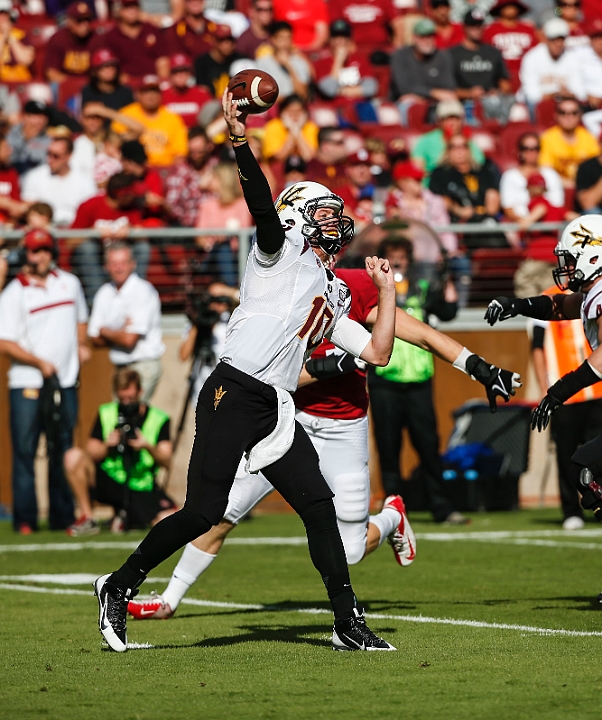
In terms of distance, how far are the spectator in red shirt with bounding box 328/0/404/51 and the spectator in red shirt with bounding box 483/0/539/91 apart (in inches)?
49.0

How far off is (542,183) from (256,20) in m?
4.75

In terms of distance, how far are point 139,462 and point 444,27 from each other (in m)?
9.13

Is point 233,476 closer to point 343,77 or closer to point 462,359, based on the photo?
point 462,359

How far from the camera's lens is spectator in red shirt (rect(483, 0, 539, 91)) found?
19.2 meters

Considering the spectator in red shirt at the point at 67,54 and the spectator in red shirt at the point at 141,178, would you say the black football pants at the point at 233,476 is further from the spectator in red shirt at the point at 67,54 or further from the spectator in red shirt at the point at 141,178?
the spectator in red shirt at the point at 67,54

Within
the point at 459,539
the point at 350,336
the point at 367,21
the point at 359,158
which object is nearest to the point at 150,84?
the point at 359,158

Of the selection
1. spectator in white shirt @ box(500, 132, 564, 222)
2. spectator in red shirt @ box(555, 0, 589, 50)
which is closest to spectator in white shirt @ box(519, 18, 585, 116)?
spectator in red shirt @ box(555, 0, 589, 50)

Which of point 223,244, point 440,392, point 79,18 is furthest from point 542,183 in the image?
point 79,18

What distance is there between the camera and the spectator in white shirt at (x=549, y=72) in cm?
1842

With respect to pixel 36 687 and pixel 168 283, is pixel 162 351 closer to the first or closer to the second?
pixel 168 283

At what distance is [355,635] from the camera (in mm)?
6102

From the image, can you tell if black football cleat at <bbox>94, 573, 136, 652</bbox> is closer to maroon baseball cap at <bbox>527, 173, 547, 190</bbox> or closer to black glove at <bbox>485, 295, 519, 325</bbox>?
black glove at <bbox>485, 295, 519, 325</bbox>

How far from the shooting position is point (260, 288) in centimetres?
606

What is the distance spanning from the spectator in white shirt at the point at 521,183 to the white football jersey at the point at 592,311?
834cm
